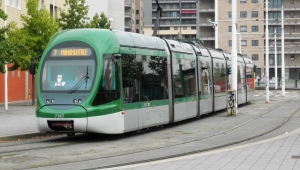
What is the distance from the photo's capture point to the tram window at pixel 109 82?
60.1 ft

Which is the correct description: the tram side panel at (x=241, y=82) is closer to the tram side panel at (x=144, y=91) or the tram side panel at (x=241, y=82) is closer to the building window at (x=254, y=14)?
the tram side panel at (x=144, y=91)

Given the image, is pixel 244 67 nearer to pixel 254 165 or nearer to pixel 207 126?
pixel 207 126

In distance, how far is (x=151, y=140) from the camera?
62.2 ft

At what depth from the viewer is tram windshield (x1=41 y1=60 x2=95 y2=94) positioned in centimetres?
1834

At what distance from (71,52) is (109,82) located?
1437 mm

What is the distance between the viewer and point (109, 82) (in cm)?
1853

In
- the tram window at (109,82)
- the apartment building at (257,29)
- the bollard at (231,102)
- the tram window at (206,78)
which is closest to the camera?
the tram window at (109,82)

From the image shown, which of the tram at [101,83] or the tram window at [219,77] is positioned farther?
the tram window at [219,77]

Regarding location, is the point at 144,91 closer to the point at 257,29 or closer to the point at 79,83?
the point at 79,83

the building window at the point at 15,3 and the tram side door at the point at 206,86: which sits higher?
the building window at the point at 15,3

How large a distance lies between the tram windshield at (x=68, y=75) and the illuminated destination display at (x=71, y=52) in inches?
8.2

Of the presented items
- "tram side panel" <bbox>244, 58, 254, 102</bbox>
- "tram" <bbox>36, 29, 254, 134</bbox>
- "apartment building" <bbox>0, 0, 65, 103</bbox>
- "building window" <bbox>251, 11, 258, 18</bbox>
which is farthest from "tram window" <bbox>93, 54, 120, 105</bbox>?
"building window" <bbox>251, 11, 258, 18</bbox>

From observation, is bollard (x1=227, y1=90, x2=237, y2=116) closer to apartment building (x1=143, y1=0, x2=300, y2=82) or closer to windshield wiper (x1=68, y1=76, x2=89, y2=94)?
windshield wiper (x1=68, y1=76, x2=89, y2=94)

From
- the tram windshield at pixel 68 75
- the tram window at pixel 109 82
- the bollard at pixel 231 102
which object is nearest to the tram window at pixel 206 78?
the bollard at pixel 231 102
